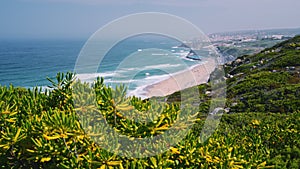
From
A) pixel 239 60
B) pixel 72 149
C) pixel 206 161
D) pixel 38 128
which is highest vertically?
pixel 239 60

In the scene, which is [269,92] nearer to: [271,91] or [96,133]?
[271,91]

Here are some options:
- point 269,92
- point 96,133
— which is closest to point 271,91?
point 269,92

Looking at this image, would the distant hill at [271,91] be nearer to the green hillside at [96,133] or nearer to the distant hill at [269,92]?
the distant hill at [269,92]

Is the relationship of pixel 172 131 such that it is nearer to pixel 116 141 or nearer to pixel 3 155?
pixel 116 141

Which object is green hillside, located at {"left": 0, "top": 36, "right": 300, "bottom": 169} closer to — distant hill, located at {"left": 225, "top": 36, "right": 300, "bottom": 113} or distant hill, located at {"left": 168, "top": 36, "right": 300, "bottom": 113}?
distant hill, located at {"left": 168, "top": 36, "right": 300, "bottom": 113}

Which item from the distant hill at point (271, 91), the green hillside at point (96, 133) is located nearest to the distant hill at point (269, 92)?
the distant hill at point (271, 91)

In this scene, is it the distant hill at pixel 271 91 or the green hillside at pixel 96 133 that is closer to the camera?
the green hillside at pixel 96 133

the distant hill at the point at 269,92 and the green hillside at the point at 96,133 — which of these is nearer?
the green hillside at the point at 96,133

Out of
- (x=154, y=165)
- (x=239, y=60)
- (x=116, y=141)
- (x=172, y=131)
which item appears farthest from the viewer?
(x=239, y=60)

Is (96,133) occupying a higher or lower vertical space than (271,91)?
lower

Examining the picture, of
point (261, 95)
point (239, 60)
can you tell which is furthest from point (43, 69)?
point (261, 95)

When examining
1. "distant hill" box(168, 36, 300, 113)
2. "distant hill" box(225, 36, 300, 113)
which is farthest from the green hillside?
"distant hill" box(225, 36, 300, 113)
